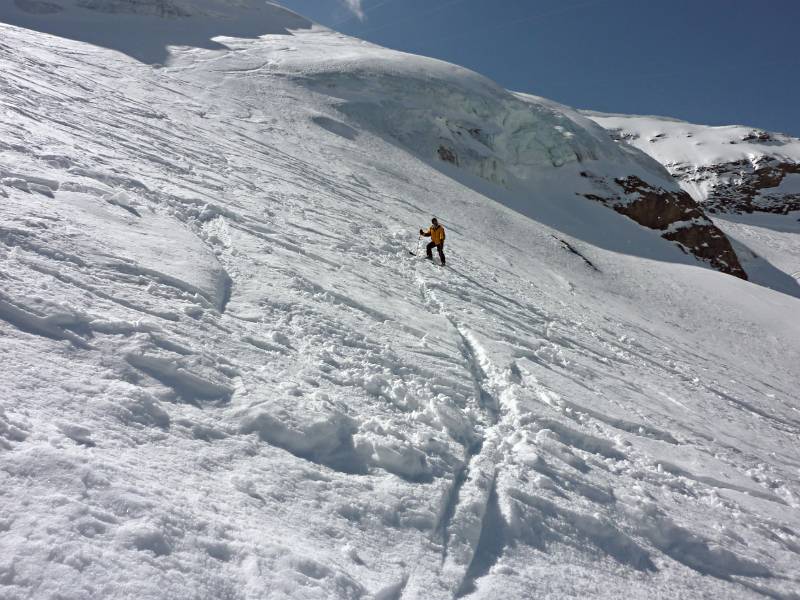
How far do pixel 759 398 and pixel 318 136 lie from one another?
17.3 m

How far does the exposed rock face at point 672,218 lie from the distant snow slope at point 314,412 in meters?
17.2

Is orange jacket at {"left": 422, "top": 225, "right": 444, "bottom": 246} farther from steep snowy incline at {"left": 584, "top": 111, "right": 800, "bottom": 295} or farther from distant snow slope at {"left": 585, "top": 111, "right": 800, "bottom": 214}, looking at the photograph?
distant snow slope at {"left": 585, "top": 111, "right": 800, "bottom": 214}

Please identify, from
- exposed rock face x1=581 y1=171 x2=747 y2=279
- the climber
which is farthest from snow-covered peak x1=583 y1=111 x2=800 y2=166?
the climber

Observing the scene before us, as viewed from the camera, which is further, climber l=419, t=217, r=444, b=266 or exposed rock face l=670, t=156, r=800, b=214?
exposed rock face l=670, t=156, r=800, b=214

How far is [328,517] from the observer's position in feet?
10.6

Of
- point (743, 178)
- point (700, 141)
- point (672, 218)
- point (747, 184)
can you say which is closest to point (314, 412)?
point (672, 218)

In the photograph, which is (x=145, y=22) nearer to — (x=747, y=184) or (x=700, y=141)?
(x=747, y=184)

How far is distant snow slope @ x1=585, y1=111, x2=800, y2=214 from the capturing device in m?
59.7

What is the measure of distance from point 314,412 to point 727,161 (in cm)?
8261

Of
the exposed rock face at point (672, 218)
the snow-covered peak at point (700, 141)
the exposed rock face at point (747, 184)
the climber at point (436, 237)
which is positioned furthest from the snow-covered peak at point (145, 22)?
the snow-covered peak at point (700, 141)

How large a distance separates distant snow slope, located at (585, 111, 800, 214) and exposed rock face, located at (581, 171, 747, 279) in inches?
1216

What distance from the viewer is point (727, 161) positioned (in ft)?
229

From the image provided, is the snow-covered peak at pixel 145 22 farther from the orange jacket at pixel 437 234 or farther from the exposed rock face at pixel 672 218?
the exposed rock face at pixel 672 218

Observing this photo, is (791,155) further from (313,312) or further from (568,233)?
(313,312)
